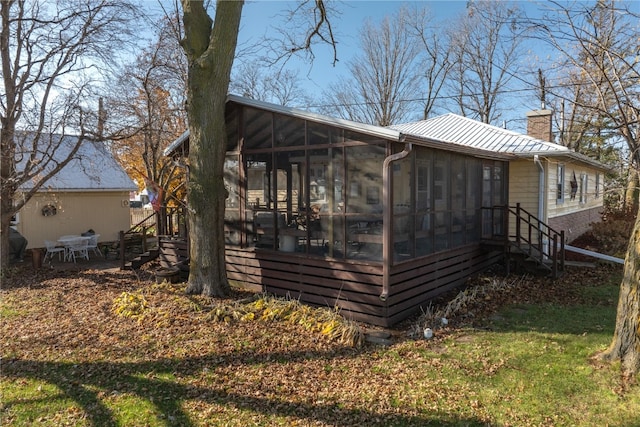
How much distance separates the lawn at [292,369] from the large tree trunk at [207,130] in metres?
0.80

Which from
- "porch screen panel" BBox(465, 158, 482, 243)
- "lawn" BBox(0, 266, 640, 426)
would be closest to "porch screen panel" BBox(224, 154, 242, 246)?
"lawn" BBox(0, 266, 640, 426)

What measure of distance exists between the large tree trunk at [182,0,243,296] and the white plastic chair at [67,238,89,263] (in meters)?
7.33

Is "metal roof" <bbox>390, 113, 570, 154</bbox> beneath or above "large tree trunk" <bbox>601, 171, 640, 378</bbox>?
above

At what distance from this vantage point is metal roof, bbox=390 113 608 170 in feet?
35.3

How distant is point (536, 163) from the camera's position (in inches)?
439

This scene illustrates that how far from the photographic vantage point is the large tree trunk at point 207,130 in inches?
296

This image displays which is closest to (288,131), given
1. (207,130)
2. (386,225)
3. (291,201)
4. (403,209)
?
(291,201)

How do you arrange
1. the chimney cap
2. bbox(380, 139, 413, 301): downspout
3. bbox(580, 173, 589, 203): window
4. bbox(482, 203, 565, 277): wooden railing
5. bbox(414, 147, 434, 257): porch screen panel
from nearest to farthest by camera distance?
1. bbox(380, 139, 413, 301): downspout
2. bbox(414, 147, 434, 257): porch screen panel
3. bbox(482, 203, 565, 277): wooden railing
4. the chimney cap
5. bbox(580, 173, 589, 203): window

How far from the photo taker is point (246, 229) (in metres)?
8.73

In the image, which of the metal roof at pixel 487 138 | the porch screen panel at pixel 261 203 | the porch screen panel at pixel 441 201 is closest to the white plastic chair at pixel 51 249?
the porch screen panel at pixel 261 203

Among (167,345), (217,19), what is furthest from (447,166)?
(167,345)

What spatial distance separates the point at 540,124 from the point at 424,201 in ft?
25.3

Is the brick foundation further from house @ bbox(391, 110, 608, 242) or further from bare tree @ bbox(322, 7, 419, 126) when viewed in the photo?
bare tree @ bbox(322, 7, 419, 126)

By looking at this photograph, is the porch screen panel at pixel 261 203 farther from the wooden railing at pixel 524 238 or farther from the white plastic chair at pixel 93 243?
the white plastic chair at pixel 93 243
